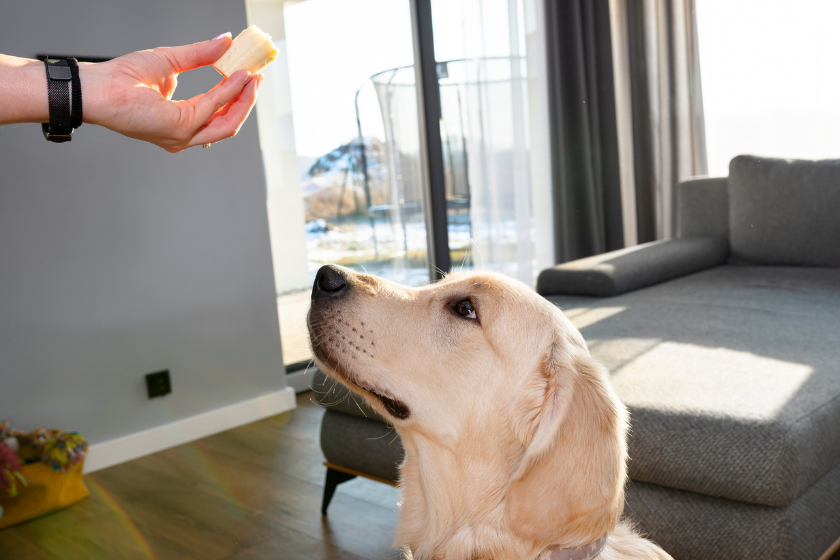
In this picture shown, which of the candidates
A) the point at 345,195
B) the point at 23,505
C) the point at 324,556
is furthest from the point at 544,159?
the point at 23,505

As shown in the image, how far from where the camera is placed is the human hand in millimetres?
1130

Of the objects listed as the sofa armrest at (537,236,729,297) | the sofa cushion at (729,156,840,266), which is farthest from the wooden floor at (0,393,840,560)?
the sofa cushion at (729,156,840,266)

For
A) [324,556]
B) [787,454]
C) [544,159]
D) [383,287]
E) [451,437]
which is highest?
[544,159]

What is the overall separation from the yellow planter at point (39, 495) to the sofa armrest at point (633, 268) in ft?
7.58

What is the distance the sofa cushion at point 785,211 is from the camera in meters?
3.10

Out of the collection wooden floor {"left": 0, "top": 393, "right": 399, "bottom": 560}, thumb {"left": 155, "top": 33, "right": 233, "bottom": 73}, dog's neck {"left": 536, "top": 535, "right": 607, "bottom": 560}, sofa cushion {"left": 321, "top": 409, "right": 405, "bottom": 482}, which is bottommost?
wooden floor {"left": 0, "top": 393, "right": 399, "bottom": 560}

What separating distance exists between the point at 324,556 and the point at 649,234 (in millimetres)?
3574

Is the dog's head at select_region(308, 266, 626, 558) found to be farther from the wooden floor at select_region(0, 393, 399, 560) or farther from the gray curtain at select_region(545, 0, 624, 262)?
the gray curtain at select_region(545, 0, 624, 262)

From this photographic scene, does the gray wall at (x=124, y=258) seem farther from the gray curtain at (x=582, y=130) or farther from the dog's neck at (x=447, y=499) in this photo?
the gray curtain at (x=582, y=130)

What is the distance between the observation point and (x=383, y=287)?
1.35 m

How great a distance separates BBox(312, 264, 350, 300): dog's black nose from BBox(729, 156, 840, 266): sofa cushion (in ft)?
9.08

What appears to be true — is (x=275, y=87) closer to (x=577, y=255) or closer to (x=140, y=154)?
(x=140, y=154)

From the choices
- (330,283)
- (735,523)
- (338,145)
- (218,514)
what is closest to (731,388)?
(735,523)

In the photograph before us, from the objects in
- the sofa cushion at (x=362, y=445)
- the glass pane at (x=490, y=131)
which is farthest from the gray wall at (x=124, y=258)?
the glass pane at (x=490, y=131)
